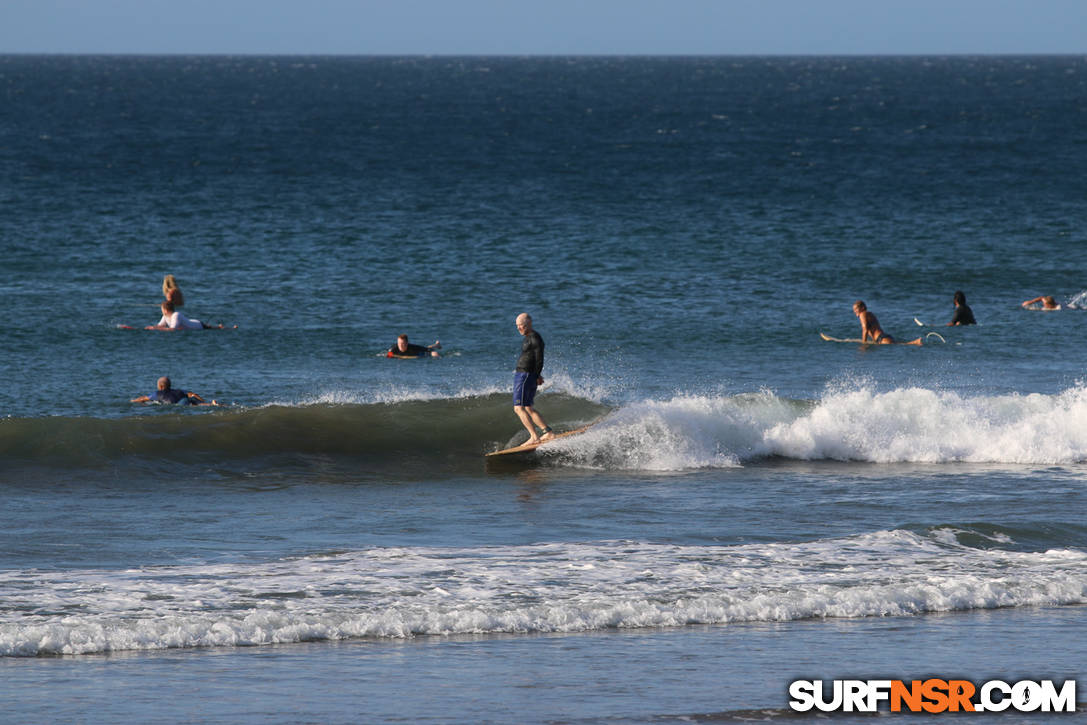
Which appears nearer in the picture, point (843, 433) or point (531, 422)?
point (531, 422)

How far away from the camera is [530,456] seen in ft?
62.5

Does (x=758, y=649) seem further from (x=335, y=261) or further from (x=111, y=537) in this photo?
(x=335, y=261)

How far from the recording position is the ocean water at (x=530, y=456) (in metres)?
10.0

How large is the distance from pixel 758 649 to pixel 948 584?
260 cm

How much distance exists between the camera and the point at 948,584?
1204 centimetres

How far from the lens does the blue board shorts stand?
1803cm

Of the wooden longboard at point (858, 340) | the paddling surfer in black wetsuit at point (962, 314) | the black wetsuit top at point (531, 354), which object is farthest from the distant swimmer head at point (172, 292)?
the paddling surfer in black wetsuit at point (962, 314)

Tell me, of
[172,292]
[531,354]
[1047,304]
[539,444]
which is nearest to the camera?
[531,354]

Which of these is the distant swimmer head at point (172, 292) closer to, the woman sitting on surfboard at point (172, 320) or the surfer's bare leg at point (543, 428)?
the woman sitting on surfboard at point (172, 320)

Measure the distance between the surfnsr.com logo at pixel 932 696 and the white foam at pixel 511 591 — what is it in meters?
2.10

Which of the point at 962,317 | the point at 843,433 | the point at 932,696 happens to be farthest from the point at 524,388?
the point at 962,317

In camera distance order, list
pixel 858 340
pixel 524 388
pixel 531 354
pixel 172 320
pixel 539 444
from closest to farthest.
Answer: pixel 531 354 < pixel 524 388 < pixel 539 444 < pixel 858 340 < pixel 172 320

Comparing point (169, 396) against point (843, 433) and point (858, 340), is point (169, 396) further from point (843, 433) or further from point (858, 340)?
point (858, 340)

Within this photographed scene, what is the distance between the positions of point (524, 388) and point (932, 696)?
31.8 ft
